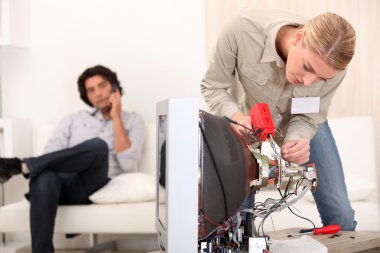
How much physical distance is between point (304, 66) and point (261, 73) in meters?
0.30

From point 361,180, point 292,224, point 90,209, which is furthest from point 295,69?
point 90,209

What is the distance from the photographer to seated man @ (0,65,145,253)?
2779 millimetres

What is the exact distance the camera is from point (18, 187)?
11.4ft

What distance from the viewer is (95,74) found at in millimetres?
3396

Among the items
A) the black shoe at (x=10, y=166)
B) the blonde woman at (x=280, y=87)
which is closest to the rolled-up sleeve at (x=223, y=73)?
the blonde woman at (x=280, y=87)

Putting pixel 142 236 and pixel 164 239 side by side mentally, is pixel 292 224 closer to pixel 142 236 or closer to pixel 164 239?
pixel 142 236

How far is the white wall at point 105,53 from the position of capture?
12.0 feet

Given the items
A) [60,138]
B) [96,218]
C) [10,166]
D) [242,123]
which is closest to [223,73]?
[242,123]

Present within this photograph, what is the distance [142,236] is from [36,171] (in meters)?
1.04

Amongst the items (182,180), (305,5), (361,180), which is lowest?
(361,180)

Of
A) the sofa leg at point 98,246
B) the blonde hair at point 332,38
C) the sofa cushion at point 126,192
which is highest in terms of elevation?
the blonde hair at point 332,38

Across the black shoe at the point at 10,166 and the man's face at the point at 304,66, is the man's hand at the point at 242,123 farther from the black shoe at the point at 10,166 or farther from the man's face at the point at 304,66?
the black shoe at the point at 10,166

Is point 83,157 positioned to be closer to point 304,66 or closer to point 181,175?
point 304,66

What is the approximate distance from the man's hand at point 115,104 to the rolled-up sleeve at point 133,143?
87mm
